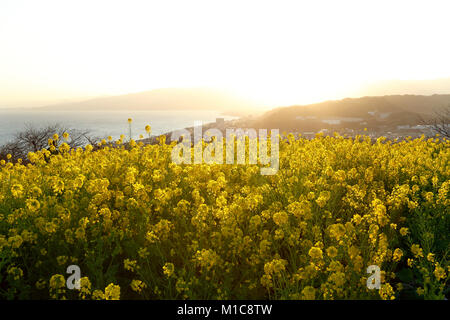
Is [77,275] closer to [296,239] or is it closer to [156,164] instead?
[296,239]

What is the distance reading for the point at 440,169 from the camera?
6059mm

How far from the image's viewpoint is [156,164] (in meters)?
5.88

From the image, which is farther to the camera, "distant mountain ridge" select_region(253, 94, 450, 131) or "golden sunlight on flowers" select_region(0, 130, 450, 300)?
"distant mountain ridge" select_region(253, 94, 450, 131)

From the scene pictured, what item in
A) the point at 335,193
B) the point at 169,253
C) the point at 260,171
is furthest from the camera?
the point at 260,171

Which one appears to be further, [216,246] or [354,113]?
[354,113]

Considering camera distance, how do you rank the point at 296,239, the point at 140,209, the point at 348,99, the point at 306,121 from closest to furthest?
the point at 296,239, the point at 140,209, the point at 306,121, the point at 348,99

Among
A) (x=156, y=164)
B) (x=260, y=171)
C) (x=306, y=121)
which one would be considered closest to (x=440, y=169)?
(x=260, y=171)

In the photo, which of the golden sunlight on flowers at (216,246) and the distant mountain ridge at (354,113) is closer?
the golden sunlight on flowers at (216,246)
